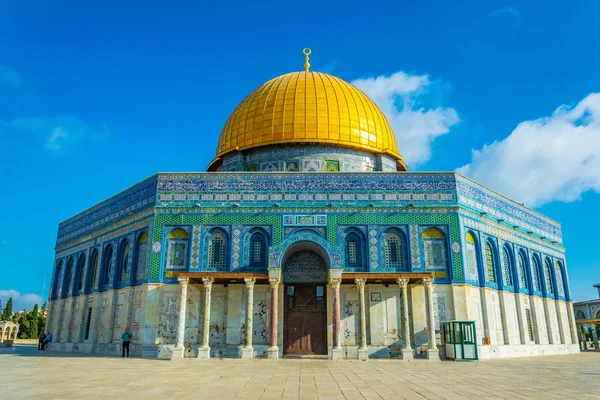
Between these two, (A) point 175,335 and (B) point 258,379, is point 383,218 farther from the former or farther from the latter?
(B) point 258,379

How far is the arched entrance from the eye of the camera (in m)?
19.6

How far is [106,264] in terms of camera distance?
952 inches

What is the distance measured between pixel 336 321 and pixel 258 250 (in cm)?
448

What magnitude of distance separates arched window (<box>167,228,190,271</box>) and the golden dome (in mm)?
6462

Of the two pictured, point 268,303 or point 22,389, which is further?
point 268,303

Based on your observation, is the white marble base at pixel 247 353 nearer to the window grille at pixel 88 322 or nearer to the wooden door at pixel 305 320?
the wooden door at pixel 305 320

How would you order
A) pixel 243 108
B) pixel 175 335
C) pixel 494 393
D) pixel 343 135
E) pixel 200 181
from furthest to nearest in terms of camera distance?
pixel 243 108, pixel 343 135, pixel 200 181, pixel 175 335, pixel 494 393

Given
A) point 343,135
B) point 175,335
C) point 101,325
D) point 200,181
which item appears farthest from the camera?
point 343,135

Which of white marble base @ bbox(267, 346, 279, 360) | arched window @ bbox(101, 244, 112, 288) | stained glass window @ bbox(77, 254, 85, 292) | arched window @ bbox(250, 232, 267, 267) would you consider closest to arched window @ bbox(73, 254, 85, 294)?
stained glass window @ bbox(77, 254, 85, 292)

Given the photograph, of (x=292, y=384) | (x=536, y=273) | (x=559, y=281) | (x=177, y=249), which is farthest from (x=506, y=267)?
(x=292, y=384)

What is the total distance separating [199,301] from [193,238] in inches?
103

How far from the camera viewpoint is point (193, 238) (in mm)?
20219

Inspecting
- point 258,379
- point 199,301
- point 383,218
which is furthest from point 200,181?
point 258,379

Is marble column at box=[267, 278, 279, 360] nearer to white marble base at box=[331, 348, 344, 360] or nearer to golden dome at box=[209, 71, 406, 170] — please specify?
white marble base at box=[331, 348, 344, 360]
